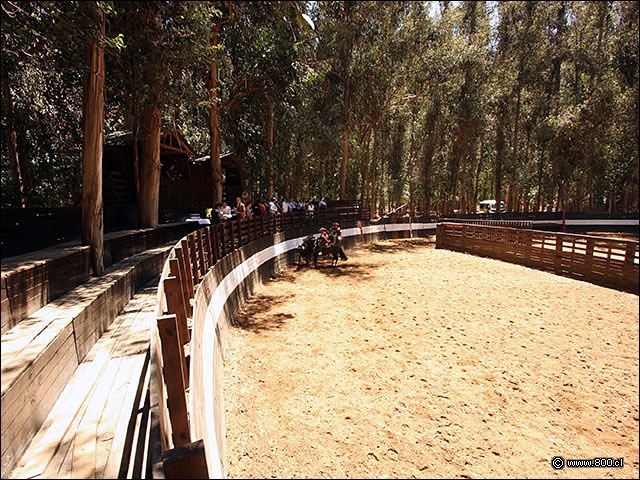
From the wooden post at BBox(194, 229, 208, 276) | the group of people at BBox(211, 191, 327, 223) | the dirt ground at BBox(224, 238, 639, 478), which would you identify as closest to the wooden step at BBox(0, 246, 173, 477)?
the wooden post at BBox(194, 229, 208, 276)

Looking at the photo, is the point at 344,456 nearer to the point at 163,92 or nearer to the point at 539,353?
the point at 539,353

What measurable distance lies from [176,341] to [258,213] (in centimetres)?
1256

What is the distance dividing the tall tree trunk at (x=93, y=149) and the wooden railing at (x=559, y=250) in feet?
46.2

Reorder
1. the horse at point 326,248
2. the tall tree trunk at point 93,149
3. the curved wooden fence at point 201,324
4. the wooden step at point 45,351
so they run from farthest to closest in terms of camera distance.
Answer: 1. the horse at point 326,248
2. the tall tree trunk at point 93,149
3. the wooden step at point 45,351
4. the curved wooden fence at point 201,324

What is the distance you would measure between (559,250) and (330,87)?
65.1 feet

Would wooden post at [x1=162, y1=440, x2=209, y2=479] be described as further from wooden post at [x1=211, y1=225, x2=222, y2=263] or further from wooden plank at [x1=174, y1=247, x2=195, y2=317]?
wooden post at [x1=211, y1=225, x2=222, y2=263]

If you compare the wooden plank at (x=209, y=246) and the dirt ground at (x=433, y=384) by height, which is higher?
the wooden plank at (x=209, y=246)

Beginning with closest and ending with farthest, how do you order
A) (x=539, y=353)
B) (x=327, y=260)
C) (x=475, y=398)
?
(x=475, y=398) → (x=539, y=353) → (x=327, y=260)

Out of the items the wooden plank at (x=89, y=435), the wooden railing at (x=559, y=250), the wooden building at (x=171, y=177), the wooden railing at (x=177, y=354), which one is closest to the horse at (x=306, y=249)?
the wooden railing at (x=177, y=354)

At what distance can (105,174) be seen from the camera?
14.0 m

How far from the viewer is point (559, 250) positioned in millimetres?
13133

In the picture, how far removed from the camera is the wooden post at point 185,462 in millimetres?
1750

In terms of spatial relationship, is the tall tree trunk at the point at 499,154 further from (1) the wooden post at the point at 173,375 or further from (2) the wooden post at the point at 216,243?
(1) the wooden post at the point at 173,375

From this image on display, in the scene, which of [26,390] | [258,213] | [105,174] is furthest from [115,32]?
[26,390]
